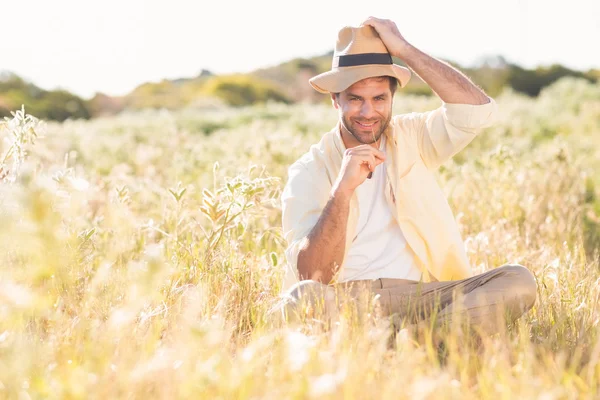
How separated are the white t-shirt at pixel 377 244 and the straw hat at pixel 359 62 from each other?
1.68 ft

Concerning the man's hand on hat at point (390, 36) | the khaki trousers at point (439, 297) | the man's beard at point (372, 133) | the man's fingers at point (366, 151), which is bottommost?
the khaki trousers at point (439, 297)

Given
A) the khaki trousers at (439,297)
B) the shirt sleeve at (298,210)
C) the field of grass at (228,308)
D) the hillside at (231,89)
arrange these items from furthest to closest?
the hillside at (231,89), the shirt sleeve at (298,210), the khaki trousers at (439,297), the field of grass at (228,308)

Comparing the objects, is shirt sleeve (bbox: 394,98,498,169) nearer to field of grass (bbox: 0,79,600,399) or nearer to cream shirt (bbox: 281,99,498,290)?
cream shirt (bbox: 281,99,498,290)

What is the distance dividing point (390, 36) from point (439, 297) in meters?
1.46

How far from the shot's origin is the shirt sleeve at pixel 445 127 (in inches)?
151

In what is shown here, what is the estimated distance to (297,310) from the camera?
10.5 feet

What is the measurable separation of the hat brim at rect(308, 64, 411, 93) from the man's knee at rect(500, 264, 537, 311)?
117 centimetres

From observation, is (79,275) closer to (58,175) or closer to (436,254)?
(58,175)

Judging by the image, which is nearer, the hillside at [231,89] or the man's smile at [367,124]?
the man's smile at [367,124]

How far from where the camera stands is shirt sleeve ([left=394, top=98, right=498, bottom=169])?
3.83m

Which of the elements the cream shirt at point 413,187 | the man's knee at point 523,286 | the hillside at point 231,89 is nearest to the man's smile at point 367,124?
the cream shirt at point 413,187

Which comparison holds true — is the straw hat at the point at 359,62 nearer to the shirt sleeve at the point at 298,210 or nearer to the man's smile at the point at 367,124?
the man's smile at the point at 367,124

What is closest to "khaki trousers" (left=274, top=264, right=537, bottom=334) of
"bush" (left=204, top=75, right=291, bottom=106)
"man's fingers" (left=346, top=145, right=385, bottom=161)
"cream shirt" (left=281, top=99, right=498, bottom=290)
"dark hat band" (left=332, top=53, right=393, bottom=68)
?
"cream shirt" (left=281, top=99, right=498, bottom=290)

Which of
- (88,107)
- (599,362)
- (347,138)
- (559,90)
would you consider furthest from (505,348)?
(88,107)
